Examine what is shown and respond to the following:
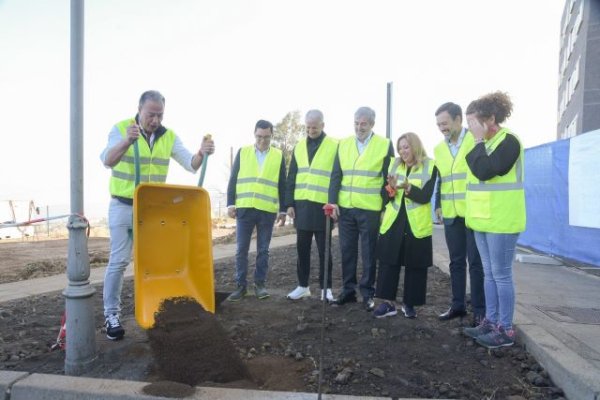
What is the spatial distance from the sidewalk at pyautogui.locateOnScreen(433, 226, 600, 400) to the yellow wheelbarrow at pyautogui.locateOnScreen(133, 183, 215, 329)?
256cm

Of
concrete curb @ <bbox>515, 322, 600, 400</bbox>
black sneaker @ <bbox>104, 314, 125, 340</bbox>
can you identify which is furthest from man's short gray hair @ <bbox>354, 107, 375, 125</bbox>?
black sneaker @ <bbox>104, 314, 125, 340</bbox>

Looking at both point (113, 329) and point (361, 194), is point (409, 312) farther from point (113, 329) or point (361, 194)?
point (113, 329)

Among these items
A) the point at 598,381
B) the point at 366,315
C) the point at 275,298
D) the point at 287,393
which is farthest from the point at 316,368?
the point at 275,298

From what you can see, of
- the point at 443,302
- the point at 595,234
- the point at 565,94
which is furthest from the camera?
the point at 565,94

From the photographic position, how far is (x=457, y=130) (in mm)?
4543

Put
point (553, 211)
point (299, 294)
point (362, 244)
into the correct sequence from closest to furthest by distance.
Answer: point (362, 244)
point (299, 294)
point (553, 211)

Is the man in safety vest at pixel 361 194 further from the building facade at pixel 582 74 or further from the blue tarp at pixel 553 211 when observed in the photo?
the building facade at pixel 582 74

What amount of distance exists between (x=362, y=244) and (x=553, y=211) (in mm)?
5729

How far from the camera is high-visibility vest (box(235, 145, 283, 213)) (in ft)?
17.9

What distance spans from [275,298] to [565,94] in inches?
1354

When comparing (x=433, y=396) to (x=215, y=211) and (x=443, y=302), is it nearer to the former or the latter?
(x=443, y=302)

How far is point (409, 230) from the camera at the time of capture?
452cm

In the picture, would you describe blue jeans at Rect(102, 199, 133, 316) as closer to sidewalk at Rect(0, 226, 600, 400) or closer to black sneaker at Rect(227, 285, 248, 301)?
sidewalk at Rect(0, 226, 600, 400)

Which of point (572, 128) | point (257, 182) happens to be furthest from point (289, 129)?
point (257, 182)
